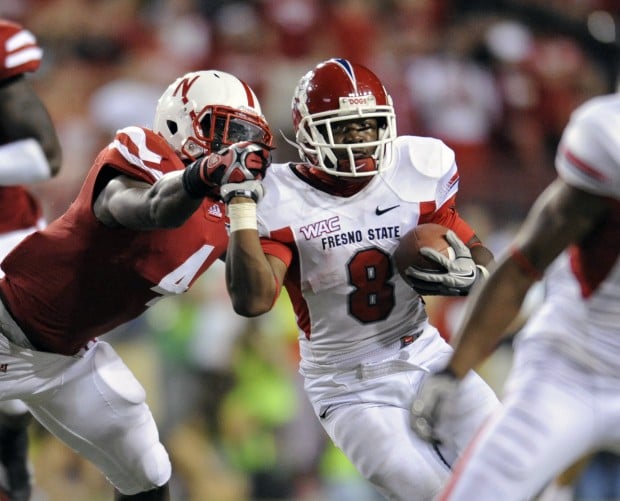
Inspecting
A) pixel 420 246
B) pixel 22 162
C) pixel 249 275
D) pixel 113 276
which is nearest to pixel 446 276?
pixel 420 246

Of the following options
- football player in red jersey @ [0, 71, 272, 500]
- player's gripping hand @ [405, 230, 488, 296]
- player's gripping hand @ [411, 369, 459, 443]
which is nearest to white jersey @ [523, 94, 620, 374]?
player's gripping hand @ [411, 369, 459, 443]

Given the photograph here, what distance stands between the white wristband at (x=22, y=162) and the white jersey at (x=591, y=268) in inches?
67.2

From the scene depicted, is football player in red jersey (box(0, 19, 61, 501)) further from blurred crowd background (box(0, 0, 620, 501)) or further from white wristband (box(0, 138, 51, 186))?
blurred crowd background (box(0, 0, 620, 501))

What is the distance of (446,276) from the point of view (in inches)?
127

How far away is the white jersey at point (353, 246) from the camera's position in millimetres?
3352

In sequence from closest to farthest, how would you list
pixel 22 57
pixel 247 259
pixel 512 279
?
pixel 512 279 → pixel 247 259 → pixel 22 57

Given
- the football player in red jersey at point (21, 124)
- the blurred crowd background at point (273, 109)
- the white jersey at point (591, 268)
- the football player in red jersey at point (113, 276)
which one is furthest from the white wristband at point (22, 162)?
the blurred crowd background at point (273, 109)

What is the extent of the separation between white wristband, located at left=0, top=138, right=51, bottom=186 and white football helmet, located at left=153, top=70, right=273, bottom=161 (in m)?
0.40

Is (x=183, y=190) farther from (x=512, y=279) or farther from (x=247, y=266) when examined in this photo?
(x=512, y=279)

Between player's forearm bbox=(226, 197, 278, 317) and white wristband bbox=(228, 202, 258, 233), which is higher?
white wristband bbox=(228, 202, 258, 233)

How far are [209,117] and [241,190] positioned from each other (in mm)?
596

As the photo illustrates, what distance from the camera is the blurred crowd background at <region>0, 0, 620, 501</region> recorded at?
5848 mm

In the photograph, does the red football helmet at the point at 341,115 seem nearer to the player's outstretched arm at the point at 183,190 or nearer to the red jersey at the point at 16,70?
the player's outstretched arm at the point at 183,190

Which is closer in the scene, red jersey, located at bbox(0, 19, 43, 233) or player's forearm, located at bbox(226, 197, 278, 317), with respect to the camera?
player's forearm, located at bbox(226, 197, 278, 317)
